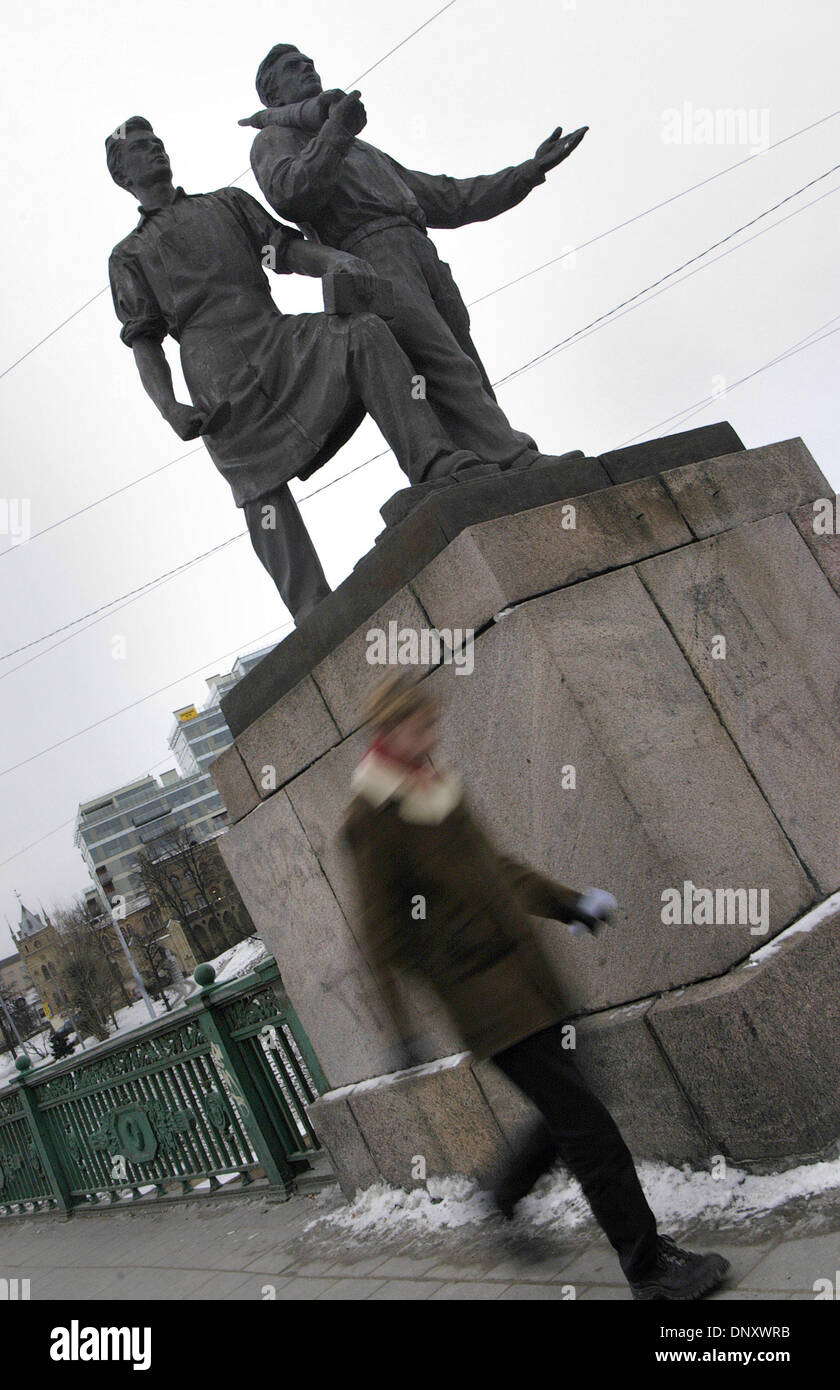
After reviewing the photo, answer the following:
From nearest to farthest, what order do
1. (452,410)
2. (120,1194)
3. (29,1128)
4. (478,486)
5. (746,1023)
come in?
(746,1023) → (478,486) → (452,410) → (120,1194) → (29,1128)

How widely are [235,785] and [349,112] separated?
10.6 feet

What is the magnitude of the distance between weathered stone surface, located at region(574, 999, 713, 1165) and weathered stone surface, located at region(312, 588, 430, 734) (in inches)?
57.7

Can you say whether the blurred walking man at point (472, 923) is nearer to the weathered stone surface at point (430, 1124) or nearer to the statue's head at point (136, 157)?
the weathered stone surface at point (430, 1124)

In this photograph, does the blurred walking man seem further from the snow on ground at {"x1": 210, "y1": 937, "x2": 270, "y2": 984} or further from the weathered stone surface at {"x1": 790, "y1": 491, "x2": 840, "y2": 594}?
the snow on ground at {"x1": 210, "y1": 937, "x2": 270, "y2": 984}

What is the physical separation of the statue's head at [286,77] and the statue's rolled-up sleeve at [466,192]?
1.88ft

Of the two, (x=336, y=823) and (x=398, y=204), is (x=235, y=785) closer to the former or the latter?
(x=336, y=823)

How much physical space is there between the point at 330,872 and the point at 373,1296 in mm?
1626

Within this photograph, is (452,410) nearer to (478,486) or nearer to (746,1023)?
(478,486)

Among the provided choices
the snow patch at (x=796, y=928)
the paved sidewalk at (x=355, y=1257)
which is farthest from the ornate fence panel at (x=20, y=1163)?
the snow patch at (x=796, y=928)

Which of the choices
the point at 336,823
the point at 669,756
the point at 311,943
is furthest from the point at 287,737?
the point at 669,756

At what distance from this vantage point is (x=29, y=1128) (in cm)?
921

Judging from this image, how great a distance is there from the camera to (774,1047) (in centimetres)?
303

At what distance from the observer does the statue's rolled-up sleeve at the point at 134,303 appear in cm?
540

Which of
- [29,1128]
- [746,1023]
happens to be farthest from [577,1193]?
[29,1128]
